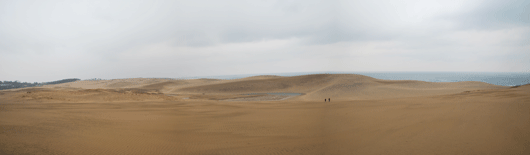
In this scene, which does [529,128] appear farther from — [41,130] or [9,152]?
[41,130]

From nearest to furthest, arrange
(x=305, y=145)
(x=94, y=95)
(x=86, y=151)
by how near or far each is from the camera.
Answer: (x=86, y=151) < (x=305, y=145) < (x=94, y=95)

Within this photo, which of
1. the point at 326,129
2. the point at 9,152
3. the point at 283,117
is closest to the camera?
the point at 9,152

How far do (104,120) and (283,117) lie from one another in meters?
5.47

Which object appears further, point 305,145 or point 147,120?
point 147,120

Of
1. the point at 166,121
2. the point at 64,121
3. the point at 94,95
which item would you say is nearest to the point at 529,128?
the point at 166,121

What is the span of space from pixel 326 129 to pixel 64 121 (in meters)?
7.04

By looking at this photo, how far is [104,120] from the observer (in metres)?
7.39

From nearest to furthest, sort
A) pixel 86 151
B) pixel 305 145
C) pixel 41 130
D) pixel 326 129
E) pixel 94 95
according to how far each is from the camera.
Result: pixel 86 151, pixel 305 145, pixel 41 130, pixel 326 129, pixel 94 95

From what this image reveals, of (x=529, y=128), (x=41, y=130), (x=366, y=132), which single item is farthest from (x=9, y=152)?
(x=529, y=128)

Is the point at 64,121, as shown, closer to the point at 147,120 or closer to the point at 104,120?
the point at 104,120

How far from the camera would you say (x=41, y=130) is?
5527 millimetres

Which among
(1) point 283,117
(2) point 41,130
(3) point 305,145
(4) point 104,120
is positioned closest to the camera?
(3) point 305,145

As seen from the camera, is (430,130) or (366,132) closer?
(430,130)

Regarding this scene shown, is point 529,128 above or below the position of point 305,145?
above
